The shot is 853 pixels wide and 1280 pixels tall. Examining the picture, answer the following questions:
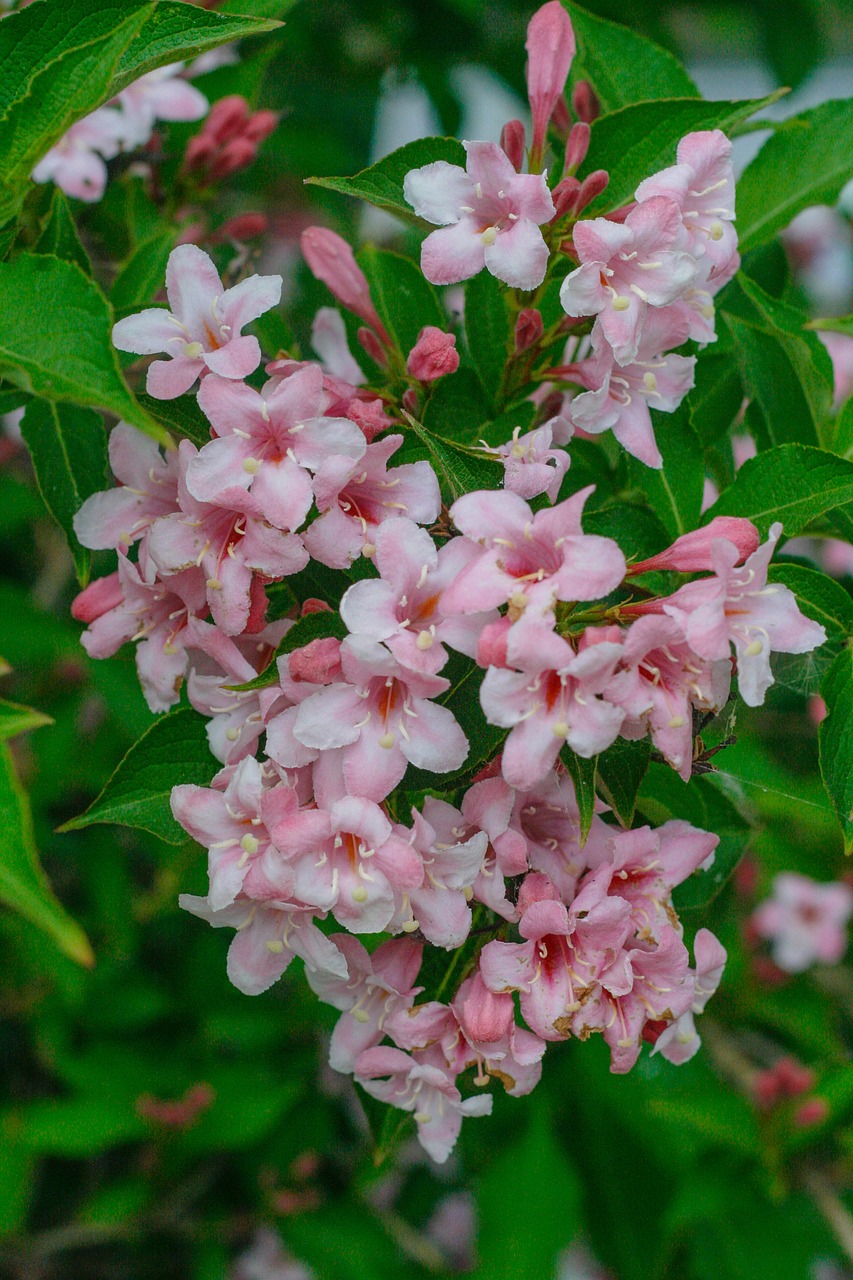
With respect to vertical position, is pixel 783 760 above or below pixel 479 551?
below

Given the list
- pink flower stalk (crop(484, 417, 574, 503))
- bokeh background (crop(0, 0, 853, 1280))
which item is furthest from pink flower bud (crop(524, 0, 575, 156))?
bokeh background (crop(0, 0, 853, 1280))

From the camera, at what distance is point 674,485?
1.16 m

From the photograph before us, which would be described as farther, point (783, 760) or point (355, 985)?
point (783, 760)

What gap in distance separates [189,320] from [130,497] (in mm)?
171

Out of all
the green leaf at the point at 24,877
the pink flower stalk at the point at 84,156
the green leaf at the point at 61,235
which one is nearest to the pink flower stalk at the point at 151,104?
the pink flower stalk at the point at 84,156

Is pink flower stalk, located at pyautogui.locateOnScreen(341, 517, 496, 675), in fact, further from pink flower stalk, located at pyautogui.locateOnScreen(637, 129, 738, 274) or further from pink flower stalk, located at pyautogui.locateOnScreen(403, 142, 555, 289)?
pink flower stalk, located at pyautogui.locateOnScreen(637, 129, 738, 274)

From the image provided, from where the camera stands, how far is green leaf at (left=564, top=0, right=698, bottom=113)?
136cm

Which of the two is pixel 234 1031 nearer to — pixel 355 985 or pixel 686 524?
pixel 355 985

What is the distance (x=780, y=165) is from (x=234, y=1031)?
1760mm

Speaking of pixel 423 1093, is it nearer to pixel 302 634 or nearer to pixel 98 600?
pixel 302 634

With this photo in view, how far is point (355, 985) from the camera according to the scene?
42.0 inches

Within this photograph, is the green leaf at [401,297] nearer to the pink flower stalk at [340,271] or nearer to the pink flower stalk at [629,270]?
the pink flower stalk at [340,271]

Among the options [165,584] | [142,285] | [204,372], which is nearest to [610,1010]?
[165,584]

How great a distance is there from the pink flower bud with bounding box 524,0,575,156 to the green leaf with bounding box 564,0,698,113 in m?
0.17
